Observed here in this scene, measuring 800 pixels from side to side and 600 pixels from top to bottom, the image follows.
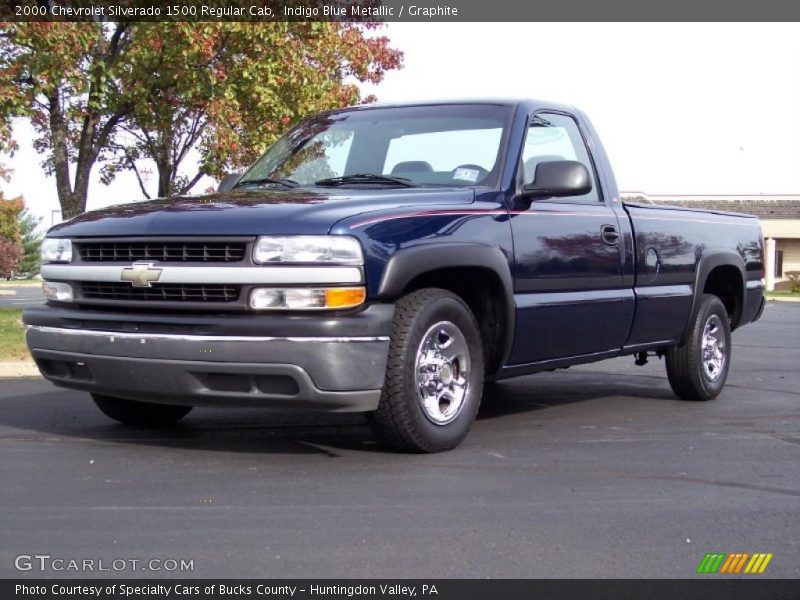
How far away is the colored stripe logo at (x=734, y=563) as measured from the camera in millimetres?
3920

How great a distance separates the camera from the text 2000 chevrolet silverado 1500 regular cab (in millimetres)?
5160

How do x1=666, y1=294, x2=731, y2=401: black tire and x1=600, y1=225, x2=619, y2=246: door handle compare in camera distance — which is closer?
x1=600, y1=225, x2=619, y2=246: door handle

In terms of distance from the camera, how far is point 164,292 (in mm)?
5434

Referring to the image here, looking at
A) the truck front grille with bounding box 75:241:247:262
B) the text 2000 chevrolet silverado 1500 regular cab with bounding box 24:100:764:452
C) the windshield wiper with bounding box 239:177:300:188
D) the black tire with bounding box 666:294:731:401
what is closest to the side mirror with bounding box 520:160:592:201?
the text 2000 chevrolet silverado 1500 regular cab with bounding box 24:100:764:452

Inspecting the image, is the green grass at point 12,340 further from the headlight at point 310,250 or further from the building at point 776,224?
the building at point 776,224

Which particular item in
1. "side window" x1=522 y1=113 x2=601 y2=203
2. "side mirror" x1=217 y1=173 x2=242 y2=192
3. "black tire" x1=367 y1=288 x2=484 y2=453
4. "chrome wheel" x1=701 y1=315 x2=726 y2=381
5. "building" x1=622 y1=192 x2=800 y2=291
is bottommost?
"building" x1=622 y1=192 x2=800 y2=291

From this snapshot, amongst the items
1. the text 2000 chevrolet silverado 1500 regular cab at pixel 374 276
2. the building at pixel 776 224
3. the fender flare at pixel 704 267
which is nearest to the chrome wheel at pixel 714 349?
the fender flare at pixel 704 267

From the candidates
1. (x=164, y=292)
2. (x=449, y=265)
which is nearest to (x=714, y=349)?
(x=449, y=265)

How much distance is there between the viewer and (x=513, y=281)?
6125mm

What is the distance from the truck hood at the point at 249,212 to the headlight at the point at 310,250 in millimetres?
38

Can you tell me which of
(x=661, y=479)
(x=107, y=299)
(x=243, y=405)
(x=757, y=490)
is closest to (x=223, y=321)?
(x=243, y=405)

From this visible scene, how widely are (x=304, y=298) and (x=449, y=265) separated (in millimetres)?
869

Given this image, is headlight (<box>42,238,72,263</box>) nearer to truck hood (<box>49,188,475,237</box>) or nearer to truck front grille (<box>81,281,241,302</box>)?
truck hood (<box>49,188,475,237</box>)

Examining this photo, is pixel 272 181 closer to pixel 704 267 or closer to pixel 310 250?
pixel 310 250
